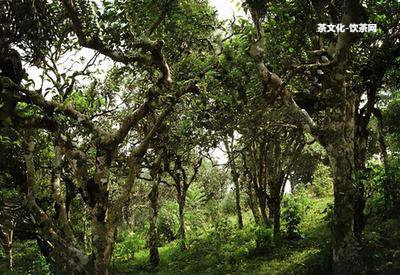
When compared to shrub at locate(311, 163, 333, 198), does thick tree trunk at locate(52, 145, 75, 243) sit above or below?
below

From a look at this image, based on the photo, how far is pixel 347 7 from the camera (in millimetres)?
8531

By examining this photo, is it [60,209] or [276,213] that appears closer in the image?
[60,209]

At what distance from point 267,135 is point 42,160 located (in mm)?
9481

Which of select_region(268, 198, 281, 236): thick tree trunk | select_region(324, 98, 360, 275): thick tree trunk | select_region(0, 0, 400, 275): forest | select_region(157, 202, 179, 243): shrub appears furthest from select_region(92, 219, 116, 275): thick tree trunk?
select_region(157, 202, 179, 243): shrub

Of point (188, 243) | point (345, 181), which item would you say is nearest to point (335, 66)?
point (345, 181)

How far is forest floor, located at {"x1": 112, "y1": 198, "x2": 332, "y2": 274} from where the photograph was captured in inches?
496

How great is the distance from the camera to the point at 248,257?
16.0 meters

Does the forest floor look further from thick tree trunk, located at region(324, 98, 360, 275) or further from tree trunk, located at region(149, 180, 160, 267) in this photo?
thick tree trunk, located at region(324, 98, 360, 275)

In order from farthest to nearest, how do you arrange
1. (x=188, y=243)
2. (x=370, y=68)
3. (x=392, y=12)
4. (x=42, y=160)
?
(x=188, y=243) < (x=42, y=160) < (x=370, y=68) < (x=392, y=12)

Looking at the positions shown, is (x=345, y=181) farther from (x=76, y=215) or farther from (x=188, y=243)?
(x=76, y=215)

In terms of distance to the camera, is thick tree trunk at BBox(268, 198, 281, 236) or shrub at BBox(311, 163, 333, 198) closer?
thick tree trunk at BBox(268, 198, 281, 236)

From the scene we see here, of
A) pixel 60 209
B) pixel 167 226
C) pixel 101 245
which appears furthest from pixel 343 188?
pixel 167 226

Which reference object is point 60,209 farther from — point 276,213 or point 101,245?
point 276,213

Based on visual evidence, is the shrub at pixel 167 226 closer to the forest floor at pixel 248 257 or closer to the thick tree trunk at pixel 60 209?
the forest floor at pixel 248 257
